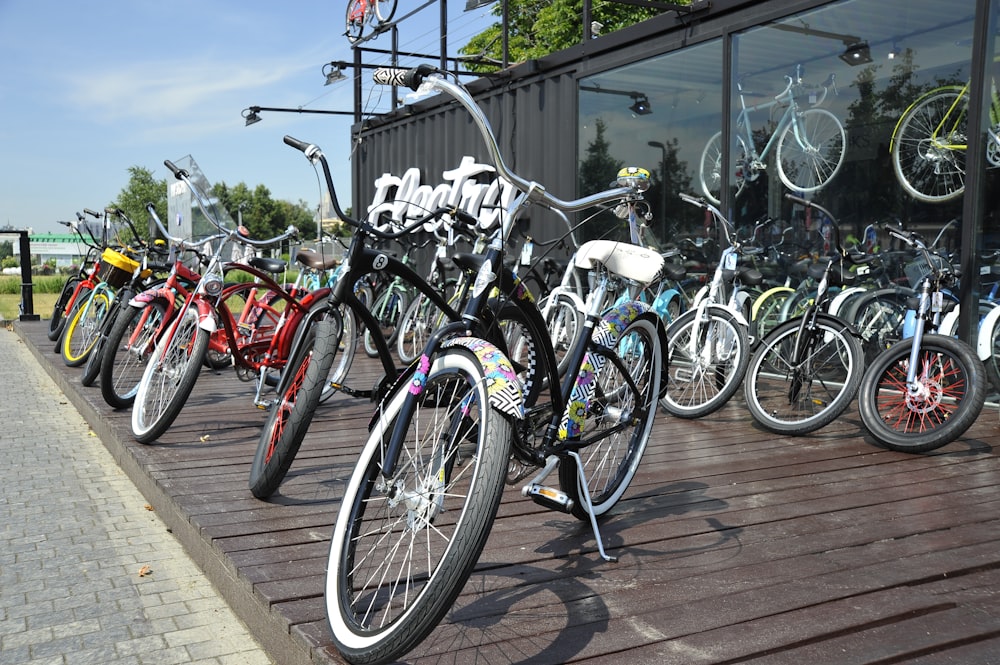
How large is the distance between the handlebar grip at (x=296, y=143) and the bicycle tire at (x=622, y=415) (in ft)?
4.79

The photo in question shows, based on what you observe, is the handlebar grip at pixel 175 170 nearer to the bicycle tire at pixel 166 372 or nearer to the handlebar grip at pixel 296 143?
the bicycle tire at pixel 166 372

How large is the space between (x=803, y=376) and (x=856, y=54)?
241 centimetres

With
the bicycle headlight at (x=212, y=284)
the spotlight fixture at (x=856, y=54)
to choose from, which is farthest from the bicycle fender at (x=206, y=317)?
the spotlight fixture at (x=856, y=54)

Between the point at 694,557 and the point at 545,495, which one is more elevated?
the point at 545,495

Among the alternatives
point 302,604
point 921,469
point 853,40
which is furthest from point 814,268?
point 302,604

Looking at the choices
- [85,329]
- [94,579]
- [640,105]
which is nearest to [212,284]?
[94,579]

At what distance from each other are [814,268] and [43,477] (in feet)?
13.1

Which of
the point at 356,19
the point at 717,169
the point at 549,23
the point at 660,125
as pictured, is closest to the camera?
the point at 717,169

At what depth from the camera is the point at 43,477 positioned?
14.3 ft

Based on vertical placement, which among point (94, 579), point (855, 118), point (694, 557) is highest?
point (855, 118)

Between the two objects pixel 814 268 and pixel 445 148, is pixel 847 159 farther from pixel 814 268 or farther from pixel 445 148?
pixel 445 148

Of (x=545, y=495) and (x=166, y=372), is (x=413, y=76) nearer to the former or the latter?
(x=545, y=495)

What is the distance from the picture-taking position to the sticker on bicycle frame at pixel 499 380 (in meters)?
1.92

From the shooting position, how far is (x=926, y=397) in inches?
156
